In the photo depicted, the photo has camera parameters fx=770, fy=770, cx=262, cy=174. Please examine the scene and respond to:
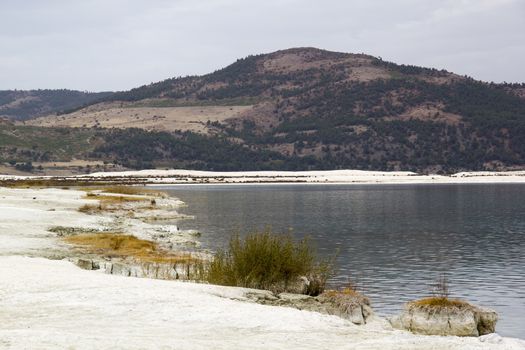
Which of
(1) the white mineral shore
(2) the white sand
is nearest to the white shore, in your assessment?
(1) the white mineral shore

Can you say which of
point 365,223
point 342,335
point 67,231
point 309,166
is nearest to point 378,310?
point 342,335

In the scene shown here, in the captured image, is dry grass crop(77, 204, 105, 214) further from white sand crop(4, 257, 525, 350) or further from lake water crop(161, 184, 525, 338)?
white sand crop(4, 257, 525, 350)

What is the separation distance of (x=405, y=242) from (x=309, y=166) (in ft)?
494

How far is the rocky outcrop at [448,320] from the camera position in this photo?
1845 cm

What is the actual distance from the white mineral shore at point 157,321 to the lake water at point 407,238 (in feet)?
21.5

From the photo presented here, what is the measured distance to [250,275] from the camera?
21891 mm

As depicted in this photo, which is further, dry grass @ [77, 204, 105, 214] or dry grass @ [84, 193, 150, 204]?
dry grass @ [84, 193, 150, 204]

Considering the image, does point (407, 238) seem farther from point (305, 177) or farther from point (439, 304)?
point (305, 177)

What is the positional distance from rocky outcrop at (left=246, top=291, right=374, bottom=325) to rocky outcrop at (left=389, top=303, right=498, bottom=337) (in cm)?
91

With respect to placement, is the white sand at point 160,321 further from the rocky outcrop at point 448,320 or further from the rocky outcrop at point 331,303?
the rocky outcrop at point 448,320

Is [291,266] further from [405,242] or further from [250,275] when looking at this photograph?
[405,242]

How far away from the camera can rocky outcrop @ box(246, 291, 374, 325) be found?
19156mm

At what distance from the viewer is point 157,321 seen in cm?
1622

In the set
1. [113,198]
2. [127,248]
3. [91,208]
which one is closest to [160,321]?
[127,248]
